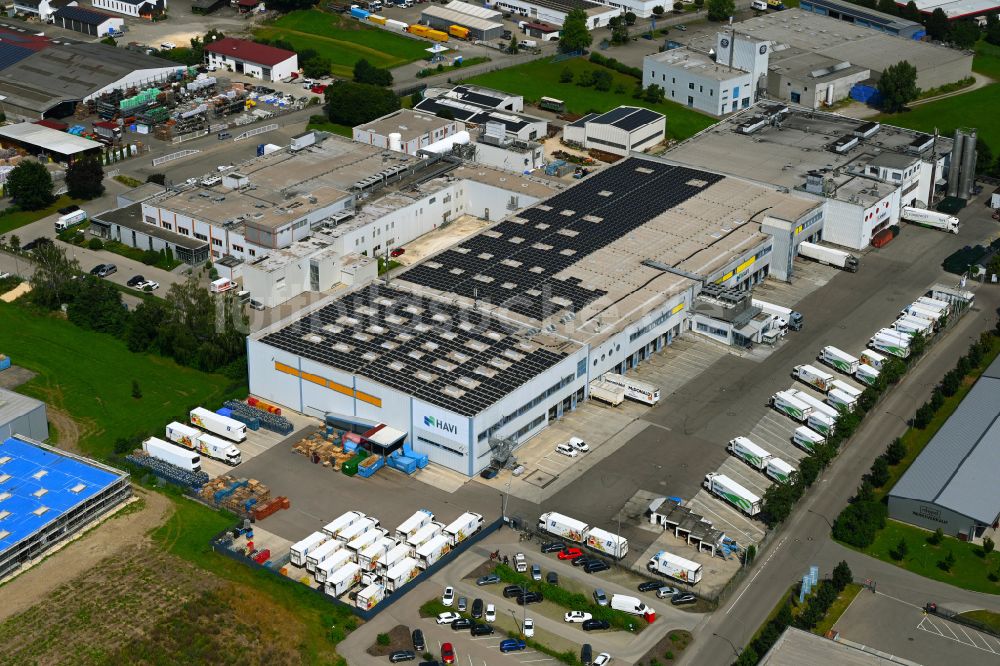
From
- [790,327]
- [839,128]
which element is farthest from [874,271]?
[839,128]

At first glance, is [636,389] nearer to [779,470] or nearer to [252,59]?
[779,470]

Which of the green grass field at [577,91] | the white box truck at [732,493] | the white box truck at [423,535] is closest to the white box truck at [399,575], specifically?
the white box truck at [423,535]

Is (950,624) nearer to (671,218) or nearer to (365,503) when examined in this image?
(365,503)

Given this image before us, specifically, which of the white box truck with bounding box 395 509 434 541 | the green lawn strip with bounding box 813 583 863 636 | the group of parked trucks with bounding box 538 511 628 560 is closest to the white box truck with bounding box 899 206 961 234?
the green lawn strip with bounding box 813 583 863 636

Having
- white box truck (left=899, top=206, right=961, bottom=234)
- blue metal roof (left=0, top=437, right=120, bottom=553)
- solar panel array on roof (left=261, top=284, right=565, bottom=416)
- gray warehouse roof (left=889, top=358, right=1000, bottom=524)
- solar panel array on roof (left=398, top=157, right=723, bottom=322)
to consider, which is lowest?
blue metal roof (left=0, top=437, right=120, bottom=553)

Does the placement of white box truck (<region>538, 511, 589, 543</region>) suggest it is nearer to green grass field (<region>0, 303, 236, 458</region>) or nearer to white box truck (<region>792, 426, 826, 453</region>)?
white box truck (<region>792, 426, 826, 453</region>)
